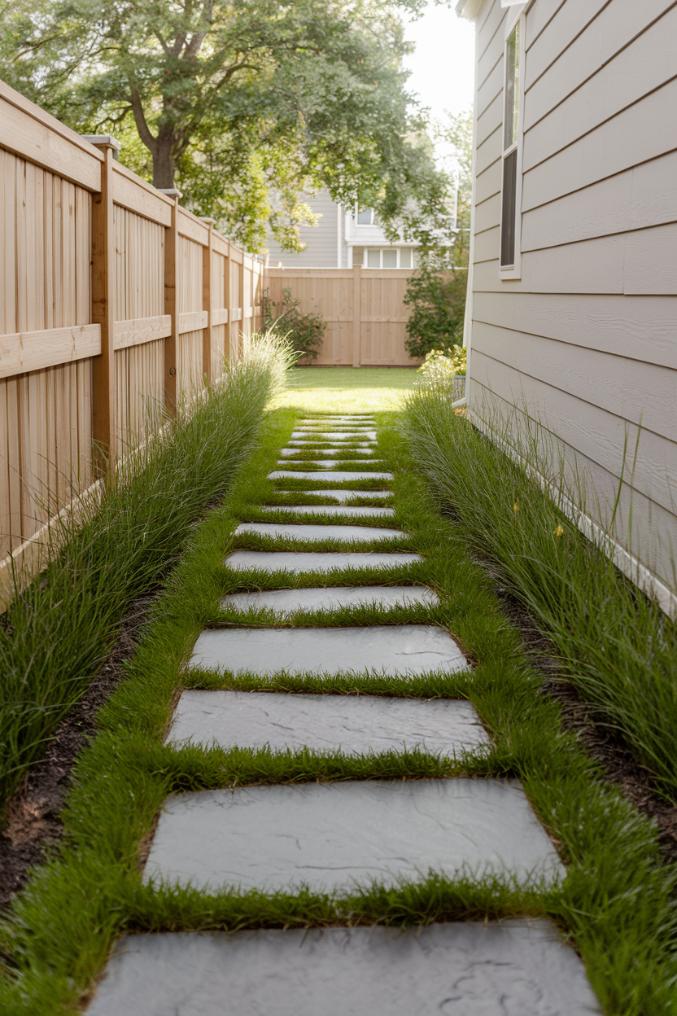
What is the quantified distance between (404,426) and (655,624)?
5.21 m

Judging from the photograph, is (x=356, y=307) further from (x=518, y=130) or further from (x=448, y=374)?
(x=518, y=130)

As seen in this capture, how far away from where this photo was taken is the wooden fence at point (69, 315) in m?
3.50

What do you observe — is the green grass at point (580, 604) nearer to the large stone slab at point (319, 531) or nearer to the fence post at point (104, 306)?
the large stone slab at point (319, 531)

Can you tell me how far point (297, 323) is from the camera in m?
17.8

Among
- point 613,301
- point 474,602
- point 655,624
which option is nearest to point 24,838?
point 655,624

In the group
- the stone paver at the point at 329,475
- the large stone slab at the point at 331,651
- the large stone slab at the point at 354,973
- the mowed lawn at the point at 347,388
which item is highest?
the mowed lawn at the point at 347,388

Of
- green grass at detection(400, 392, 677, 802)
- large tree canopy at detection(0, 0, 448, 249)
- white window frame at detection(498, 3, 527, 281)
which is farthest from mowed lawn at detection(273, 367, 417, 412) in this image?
green grass at detection(400, 392, 677, 802)

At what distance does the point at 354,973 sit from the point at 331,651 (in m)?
1.60

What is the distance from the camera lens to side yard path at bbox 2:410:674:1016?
1.70 m

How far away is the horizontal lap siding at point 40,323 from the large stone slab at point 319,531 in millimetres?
823

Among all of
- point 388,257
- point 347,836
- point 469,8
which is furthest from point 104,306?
point 388,257

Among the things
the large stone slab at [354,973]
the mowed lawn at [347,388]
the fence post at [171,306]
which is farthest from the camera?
the mowed lawn at [347,388]

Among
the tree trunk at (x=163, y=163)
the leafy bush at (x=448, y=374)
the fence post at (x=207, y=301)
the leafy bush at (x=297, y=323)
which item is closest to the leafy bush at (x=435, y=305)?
the leafy bush at (x=297, y=323)

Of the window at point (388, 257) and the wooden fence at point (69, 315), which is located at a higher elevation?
the window at point (388, 257)
